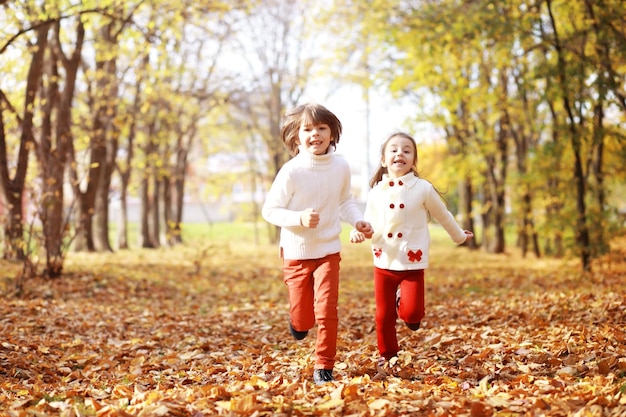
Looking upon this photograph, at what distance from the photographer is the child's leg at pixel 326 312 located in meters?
4.88

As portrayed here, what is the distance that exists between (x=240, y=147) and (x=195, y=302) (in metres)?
24.2

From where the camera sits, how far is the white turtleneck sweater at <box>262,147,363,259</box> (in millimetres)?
4973

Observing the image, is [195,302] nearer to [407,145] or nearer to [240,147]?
[407,145]

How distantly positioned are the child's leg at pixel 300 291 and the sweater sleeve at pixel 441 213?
988 millimetres

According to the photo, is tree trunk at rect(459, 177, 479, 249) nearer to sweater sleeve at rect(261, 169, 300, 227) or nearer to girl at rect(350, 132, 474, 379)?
girl at rect(350, 132, 474, 379)

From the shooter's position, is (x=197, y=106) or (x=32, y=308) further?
(x=197, y=106)

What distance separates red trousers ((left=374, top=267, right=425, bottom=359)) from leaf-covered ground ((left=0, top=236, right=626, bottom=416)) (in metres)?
0.25

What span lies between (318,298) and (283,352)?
184cm

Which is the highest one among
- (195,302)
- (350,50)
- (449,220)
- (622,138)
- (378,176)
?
(350,50)

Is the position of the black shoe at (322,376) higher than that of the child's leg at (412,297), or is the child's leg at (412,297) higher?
the child's leg at (412,297)

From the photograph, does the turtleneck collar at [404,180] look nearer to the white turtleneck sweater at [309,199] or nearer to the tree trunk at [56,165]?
the white turtleneck sweater at [309,199]

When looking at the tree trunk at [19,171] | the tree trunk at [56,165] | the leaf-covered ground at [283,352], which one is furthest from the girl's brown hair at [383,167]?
the tree trunk at [19,171]

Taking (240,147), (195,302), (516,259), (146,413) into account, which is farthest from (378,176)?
(240,147)

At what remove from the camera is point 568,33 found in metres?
13.2
